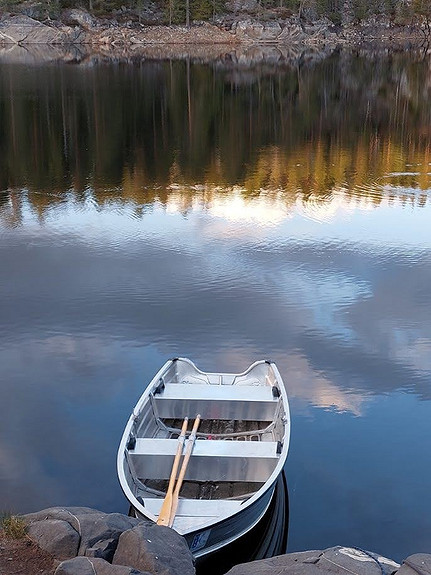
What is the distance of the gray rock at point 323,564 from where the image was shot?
7.69 meters

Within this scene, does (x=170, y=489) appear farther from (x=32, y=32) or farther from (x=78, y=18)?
(x=78, y=18)

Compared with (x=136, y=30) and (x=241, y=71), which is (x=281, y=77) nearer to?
(x=241, y=71)

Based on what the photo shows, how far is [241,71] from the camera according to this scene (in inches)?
3105

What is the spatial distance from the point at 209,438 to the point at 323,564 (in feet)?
14.5

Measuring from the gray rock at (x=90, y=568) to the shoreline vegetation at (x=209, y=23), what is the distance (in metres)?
112

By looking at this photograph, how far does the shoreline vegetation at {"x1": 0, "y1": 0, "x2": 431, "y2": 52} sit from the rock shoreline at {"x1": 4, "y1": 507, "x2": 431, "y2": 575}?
365ft

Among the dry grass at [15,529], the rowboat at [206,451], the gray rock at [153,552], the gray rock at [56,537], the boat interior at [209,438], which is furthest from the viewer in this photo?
the boat interior at [209,438]

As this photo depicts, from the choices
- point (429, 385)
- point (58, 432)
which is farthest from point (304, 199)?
point (58, 432)

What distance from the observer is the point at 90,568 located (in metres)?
7.08

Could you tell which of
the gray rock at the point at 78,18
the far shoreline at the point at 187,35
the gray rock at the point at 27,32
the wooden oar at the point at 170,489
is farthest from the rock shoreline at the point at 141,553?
the gray rock at the point at 78,18

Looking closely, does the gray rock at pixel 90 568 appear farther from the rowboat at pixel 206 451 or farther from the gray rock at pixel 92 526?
the rowboat at pixel 206 451

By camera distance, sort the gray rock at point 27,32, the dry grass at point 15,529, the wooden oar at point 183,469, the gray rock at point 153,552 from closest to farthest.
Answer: the gray rock at point 153,552
the dry grass at point 15,529
the wooden oar at point 183,469
the gray rock at point 27,32

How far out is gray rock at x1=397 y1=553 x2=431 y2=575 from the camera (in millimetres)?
7650

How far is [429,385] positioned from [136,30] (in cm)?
11066
